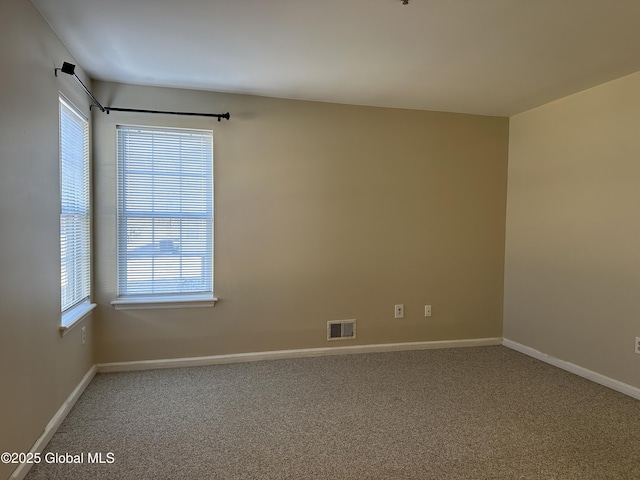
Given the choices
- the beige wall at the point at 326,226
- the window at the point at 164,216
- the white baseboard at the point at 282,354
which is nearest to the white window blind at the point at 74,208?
the beige wall at the point at 326,226

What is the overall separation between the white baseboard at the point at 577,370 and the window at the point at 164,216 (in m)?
3.08

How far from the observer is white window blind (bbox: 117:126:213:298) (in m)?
3.13

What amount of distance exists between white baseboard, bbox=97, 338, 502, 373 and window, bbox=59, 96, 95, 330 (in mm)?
624

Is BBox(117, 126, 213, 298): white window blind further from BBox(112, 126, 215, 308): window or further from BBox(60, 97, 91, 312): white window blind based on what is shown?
BBox(60, 97, 91, 312): white window blind

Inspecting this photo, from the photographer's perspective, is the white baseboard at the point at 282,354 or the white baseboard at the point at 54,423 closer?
the white baseboard at the point at 54,423

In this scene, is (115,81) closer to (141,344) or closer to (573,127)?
(141,344)

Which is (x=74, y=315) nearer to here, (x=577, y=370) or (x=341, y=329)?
(x=341, y=329)

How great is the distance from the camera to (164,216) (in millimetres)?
3199

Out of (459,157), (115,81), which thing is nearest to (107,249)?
(115,81)

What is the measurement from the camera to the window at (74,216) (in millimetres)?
2461

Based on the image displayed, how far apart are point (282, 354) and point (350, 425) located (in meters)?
1.26

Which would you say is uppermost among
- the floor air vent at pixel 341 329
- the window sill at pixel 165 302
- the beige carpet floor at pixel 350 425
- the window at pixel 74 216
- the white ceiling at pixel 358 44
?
the white ceiling at pixel 358 44

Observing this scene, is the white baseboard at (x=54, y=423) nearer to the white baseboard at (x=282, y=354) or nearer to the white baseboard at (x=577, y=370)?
the white baseboard at (x=282, y=354)

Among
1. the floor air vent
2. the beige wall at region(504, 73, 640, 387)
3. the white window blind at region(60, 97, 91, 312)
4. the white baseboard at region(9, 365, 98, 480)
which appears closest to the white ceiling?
the beige wall at region(504, 73, 640, 387)
